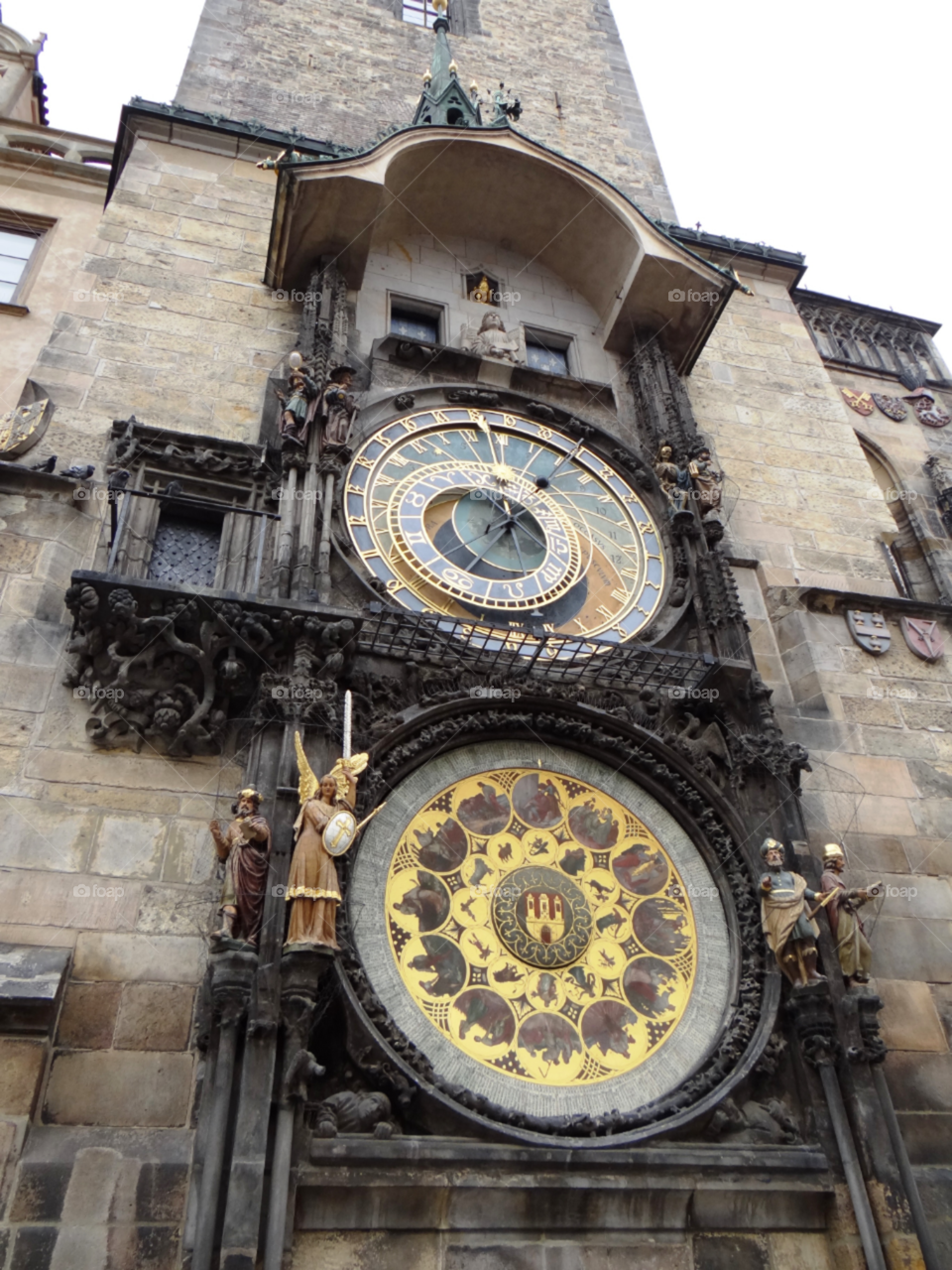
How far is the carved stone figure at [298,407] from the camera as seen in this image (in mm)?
8023

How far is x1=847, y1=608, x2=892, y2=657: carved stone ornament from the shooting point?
879 cm

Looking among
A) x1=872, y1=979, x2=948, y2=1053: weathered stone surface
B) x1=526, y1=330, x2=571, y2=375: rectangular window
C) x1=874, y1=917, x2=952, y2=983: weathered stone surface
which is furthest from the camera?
x1=526, y1=330, x2=571, y2=375: rectangular window

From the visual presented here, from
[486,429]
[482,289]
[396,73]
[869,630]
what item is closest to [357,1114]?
[486,429]

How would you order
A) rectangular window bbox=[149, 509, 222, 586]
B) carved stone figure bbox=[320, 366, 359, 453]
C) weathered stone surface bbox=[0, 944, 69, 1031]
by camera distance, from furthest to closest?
carved stone figure bbox=[320, 366, 359, 453]
rectangular window bbox=[149, 509, 222, 586]
weathered stone surface bbox=[0, 944, 69, 1031]

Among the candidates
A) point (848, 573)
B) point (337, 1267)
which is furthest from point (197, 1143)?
point (848, 573)

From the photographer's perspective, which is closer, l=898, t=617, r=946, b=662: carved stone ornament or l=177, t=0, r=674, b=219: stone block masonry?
l=898, t=617, r=946, b=662: carved stone ornament

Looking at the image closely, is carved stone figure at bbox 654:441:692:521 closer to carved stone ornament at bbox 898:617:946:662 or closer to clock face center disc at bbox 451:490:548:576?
clock face center disc at bbox 451:490:548:576

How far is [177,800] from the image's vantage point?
6469mm

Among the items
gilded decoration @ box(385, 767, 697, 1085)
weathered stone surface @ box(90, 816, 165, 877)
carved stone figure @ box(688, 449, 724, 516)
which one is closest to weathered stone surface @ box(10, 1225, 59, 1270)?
weathered stone surface @ box(90, 816, 165, 877)

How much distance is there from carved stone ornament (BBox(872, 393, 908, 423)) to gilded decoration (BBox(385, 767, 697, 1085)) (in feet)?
Result: 31.1

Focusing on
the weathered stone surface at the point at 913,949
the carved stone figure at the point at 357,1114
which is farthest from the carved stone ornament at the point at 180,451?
the weathered stone surface at the point at 913,949

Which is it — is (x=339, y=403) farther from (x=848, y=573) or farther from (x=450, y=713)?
(x=848, y=573)

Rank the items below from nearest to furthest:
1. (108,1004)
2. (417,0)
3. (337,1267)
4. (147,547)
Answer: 1. (337,1267)
2. (108,1004)
3. (147,547)
4. (417,0)

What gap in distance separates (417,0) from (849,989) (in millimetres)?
17186
